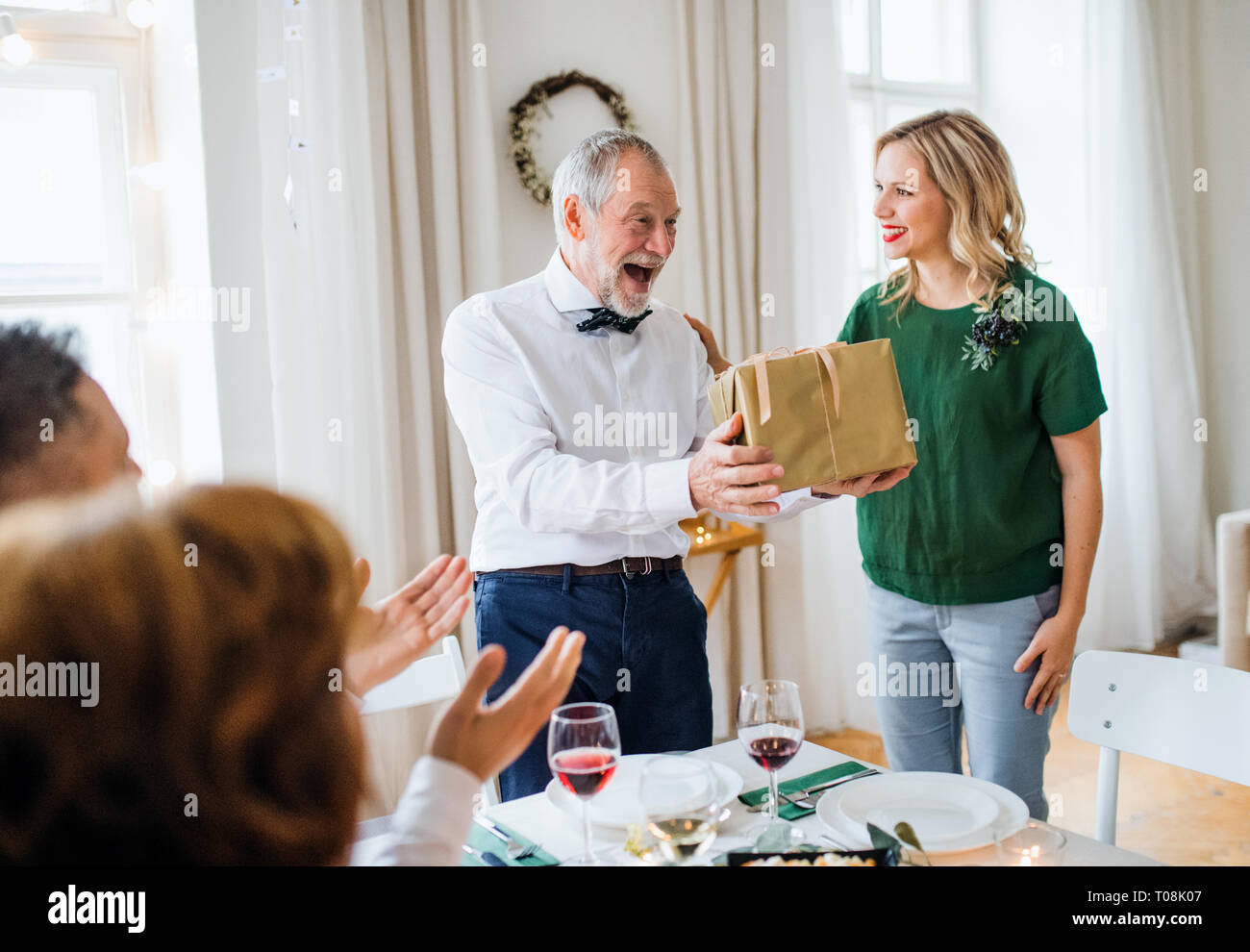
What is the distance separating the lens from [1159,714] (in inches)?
58.2

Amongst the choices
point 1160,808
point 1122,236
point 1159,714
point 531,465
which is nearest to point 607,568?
point 531,465

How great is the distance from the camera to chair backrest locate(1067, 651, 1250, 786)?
138 centimetres

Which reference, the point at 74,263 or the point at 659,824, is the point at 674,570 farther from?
the point at 74,263

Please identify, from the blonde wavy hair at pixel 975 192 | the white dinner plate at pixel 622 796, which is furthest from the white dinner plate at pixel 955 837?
the blonde wavy hair at pixel 975 192

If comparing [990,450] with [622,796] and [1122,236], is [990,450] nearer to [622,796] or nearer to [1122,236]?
[622,796]

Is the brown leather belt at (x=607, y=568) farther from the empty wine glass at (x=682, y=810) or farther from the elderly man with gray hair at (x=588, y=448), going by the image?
the empty wine glass at (x=682, y=810)

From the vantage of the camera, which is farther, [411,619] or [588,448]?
[588,448]

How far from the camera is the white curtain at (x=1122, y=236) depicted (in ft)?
13.5

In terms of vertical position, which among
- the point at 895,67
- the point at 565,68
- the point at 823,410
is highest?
the point at 895,67

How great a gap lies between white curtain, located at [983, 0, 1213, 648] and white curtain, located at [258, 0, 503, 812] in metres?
2.61

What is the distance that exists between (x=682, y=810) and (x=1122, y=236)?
397 centimetres
